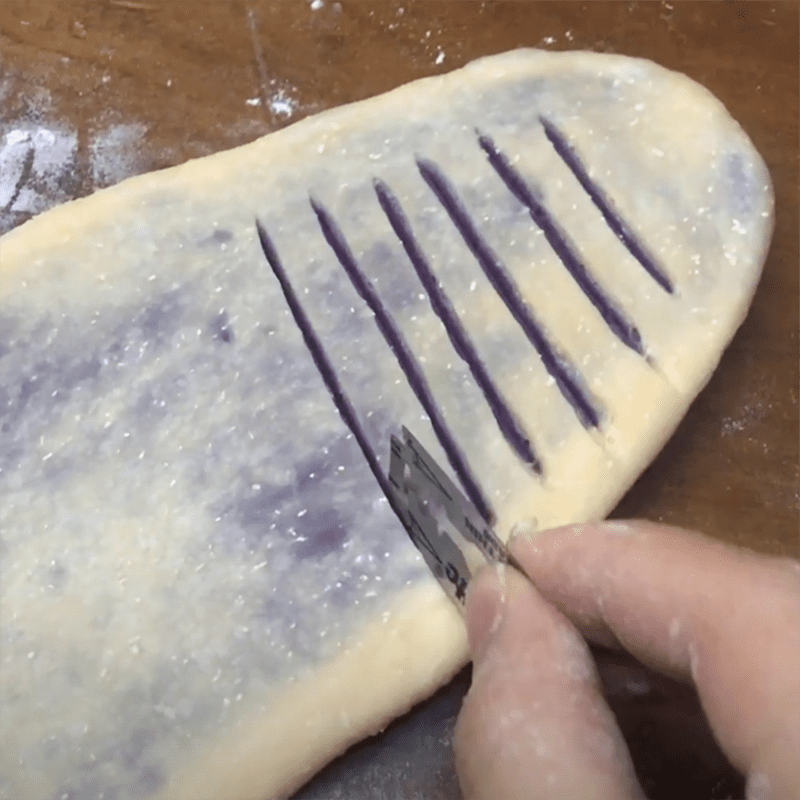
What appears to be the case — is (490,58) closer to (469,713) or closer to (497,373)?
(497,373)

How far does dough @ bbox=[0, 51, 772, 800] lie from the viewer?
2.74 ft

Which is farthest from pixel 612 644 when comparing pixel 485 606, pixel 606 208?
pixel 606 208

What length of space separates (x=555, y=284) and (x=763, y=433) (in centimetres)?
34

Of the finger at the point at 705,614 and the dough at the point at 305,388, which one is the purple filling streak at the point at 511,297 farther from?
the finger at the point at 705,614

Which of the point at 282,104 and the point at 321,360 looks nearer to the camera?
the point at 321,360

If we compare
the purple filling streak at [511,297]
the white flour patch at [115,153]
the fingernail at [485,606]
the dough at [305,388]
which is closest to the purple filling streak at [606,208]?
the dough at [305,388]

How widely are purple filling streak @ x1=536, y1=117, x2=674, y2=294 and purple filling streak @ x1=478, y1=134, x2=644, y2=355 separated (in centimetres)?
6

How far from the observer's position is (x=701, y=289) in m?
1.02

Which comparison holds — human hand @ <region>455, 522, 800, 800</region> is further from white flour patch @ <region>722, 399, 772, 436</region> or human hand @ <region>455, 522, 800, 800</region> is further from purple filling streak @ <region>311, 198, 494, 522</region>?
white flour patch @ <region>722, 399, 772, 436</region>

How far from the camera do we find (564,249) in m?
1.02

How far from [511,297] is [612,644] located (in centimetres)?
39

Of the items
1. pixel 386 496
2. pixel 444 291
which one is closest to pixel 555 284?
pixel 444 291

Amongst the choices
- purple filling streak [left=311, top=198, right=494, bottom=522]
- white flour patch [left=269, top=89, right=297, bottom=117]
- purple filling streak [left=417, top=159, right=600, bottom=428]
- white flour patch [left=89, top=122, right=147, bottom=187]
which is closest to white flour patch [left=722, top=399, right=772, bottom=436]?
purple filling streak [left=417, top=159, right=600, bottom=428]

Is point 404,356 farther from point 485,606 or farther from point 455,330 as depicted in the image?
point 485,606
